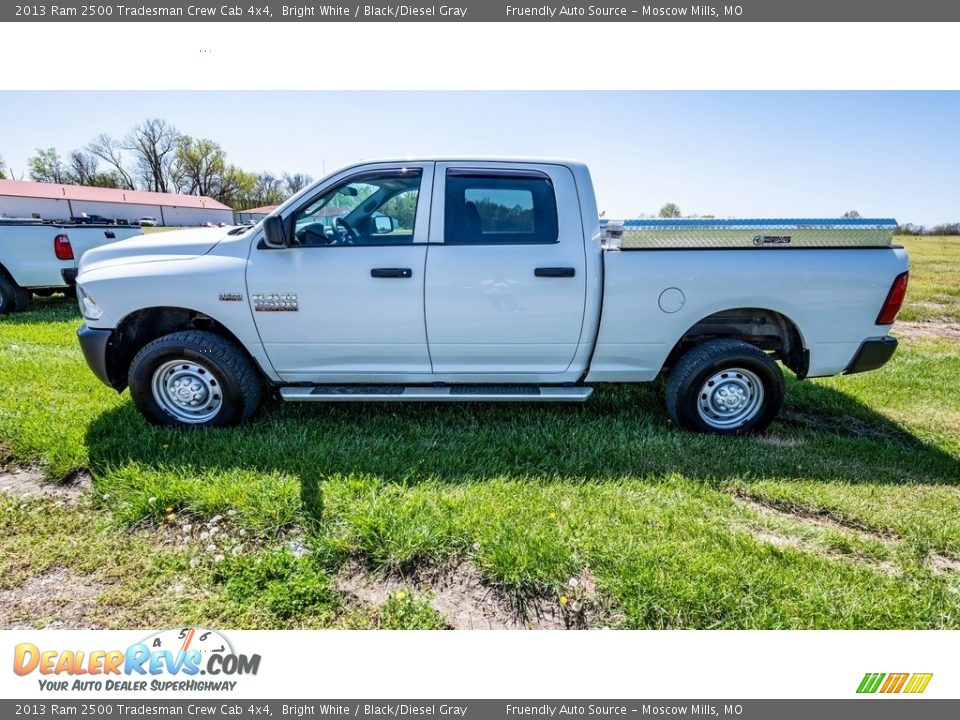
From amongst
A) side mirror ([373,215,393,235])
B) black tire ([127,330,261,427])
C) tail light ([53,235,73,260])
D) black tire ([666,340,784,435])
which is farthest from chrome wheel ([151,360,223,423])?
tail light ([53,235,73,260])

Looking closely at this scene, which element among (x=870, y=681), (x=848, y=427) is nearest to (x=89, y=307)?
(x=870, y=681)

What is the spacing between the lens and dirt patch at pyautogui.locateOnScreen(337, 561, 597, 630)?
2178 mm

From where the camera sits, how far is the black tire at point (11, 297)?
7.55m

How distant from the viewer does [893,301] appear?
3473 millimetres

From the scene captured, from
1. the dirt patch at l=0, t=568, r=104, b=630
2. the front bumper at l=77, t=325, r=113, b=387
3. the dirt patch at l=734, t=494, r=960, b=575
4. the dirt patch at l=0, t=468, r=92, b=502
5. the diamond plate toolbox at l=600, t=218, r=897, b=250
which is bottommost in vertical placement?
the dirt patch at l=734, t=494, r=960, b=575

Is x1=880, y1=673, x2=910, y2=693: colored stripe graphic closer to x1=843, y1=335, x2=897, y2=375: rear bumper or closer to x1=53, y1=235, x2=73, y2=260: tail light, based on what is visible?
x1=843, y1=335, x2=897, y2=375: rear bumper

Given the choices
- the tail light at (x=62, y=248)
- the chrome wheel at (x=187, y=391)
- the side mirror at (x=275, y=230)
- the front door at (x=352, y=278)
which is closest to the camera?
the side mirror at (x=275, y=230)

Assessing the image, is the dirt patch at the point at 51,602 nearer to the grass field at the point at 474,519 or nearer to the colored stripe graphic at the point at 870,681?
the grass field at the point at 474,519

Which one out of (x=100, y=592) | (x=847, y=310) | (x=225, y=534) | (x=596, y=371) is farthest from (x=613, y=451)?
(x=100, y=592)

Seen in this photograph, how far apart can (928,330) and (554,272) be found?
24.0ft

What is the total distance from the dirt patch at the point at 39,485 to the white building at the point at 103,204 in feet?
175

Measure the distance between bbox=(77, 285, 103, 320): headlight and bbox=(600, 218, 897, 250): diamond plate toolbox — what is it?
3.83 meters

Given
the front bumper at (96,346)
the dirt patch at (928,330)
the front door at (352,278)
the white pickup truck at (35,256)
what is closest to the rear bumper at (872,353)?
the front door at (352,278)

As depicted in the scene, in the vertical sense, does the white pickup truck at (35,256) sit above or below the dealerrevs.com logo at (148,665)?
above
